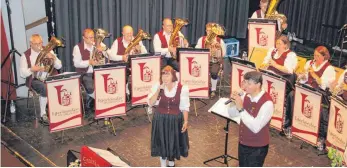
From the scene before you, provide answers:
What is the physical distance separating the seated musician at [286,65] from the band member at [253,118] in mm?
2238

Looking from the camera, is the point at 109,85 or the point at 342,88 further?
the point at 109,85

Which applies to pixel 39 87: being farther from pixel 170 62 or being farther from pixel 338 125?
pixel 338 125

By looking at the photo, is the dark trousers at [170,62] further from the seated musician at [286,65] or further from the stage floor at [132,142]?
the seated musician at [286,65]

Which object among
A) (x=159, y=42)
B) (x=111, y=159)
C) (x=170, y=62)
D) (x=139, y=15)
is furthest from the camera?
(x=139, y=15)

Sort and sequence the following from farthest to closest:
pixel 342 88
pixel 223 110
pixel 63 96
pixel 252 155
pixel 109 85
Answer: pixel 109 85 → pixel 63 96 → pixel 342 88 → pixel 223 110 → pixel 252 155

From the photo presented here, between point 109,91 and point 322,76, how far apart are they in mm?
3323

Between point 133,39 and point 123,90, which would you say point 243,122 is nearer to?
point 123,90

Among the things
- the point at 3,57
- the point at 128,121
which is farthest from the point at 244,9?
the point at 3,57

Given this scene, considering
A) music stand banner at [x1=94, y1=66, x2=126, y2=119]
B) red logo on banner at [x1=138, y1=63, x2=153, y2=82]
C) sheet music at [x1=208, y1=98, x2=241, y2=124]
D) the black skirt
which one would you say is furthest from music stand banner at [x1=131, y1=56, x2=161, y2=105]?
sheet music at [x1=208, y1=98, x2=241, y2=124]

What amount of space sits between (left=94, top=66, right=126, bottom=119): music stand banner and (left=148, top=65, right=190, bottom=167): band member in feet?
4.09

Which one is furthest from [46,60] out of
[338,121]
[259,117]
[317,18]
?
[317,18]

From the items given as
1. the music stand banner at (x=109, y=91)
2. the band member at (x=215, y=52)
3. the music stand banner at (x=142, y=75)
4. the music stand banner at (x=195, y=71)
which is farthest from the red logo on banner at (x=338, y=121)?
the music stand banner at (x=109, y=91)

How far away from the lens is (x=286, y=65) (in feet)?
26.7

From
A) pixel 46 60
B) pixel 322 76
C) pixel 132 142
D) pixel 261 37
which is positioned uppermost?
pixel 261 37
